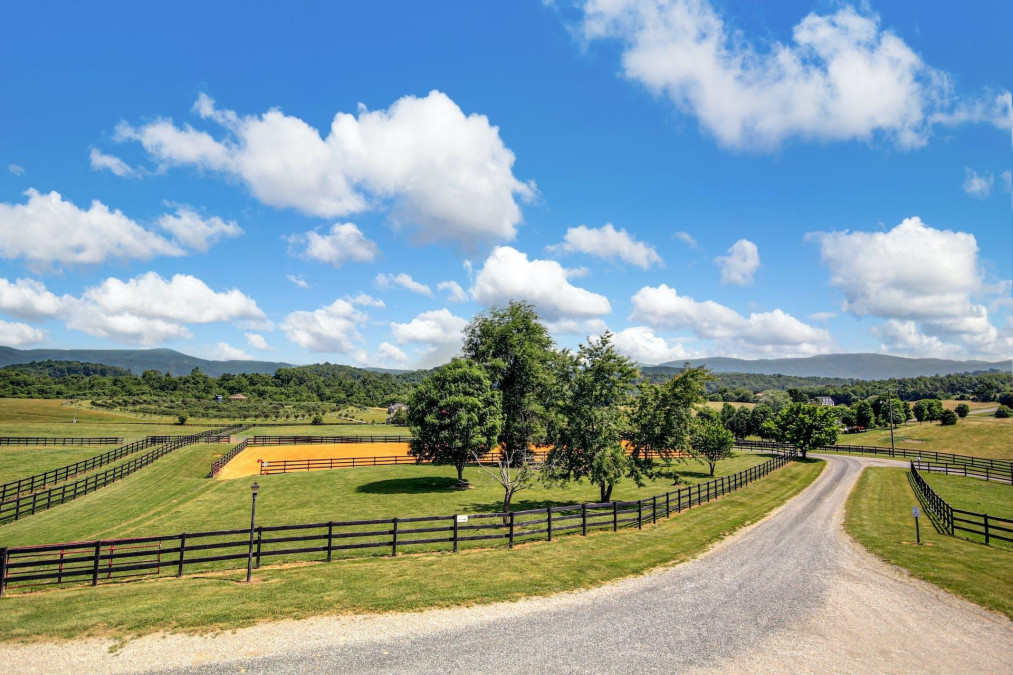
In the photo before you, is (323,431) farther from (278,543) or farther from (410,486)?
(278,543)

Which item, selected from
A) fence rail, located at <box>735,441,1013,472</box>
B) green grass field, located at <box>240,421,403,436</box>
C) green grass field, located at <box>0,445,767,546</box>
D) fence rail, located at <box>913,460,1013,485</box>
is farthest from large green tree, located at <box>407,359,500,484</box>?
fence rail, located at <box>735,441,1013,472</box>

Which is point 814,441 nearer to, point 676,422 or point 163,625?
point 676,422

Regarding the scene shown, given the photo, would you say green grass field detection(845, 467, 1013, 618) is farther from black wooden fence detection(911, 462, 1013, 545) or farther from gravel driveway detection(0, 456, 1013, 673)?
gravel driveway detection(0, 456, 1013, 673)

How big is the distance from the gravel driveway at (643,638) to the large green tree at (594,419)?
11016 millimetres

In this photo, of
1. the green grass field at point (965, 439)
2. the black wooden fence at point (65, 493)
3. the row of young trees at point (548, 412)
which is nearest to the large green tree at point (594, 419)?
the row of young trees at point (548, 412)

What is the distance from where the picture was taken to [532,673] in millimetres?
9609

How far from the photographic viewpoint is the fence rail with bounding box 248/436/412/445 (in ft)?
207

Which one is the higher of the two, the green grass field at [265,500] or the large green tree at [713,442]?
the large green tree at [713,442]

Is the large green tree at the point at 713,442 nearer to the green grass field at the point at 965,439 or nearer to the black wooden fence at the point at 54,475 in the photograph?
the green grass field at the point at 965,439

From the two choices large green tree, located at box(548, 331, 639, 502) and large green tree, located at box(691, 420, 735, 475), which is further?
large green tree, located at box(691, 420, 735, 475)

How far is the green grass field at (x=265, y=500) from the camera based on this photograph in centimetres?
2653

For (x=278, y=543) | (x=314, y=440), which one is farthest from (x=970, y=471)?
(x=314, y=440)

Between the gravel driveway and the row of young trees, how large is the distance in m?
11.9

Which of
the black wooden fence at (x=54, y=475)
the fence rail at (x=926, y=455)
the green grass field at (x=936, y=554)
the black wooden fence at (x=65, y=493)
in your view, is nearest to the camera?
the green grass field at (x=936, y=554)
